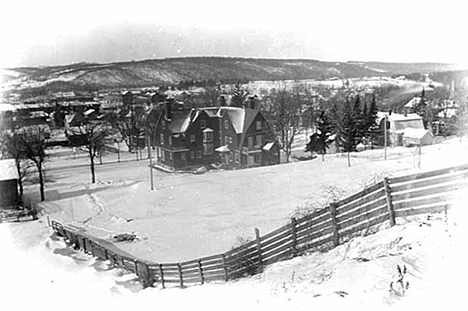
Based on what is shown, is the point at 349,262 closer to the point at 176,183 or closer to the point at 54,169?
the point at 176,183

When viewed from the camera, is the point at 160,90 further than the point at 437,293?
Yes

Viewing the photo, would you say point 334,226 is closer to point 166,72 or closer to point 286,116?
point 166,72

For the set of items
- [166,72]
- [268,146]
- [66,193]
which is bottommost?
[66,193]

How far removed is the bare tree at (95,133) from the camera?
17.0 metres

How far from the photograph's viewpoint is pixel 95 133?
19.2m

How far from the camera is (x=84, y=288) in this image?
3613 millimetres

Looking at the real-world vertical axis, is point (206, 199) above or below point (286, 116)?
below

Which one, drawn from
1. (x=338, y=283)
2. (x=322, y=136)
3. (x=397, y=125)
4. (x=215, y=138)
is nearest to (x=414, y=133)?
(x=397, y=125)

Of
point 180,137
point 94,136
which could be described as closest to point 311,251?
point 180,137

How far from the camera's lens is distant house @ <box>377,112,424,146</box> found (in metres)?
16.3

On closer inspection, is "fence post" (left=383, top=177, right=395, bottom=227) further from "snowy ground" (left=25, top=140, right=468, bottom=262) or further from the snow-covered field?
"snowy ground" (left=25, top=140, right=468, bottom=262)

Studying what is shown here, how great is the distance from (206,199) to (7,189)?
453 centimetres

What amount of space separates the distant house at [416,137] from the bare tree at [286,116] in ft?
13.3

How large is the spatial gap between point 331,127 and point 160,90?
6.44 metres
